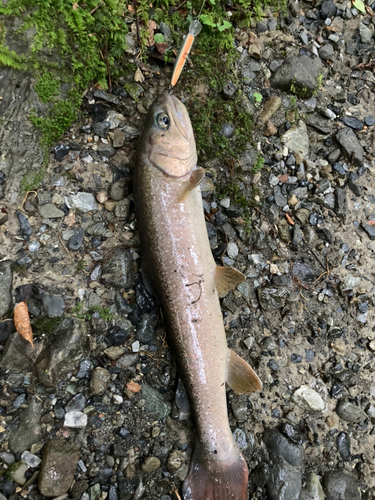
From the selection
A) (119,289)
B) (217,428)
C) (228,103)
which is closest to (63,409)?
(119,289)

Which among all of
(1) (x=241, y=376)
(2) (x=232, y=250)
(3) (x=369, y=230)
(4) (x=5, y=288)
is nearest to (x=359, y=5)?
(3) (x=369, y=230)

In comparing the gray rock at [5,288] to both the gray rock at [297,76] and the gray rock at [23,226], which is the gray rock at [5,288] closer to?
the gray rock at [23,226]

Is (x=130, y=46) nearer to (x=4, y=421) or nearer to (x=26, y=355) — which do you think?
(x=26, y=355)

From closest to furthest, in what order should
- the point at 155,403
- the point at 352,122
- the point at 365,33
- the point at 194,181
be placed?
the point at 194,181
the point at 155,403
the point at 352,122
the point at 365,33

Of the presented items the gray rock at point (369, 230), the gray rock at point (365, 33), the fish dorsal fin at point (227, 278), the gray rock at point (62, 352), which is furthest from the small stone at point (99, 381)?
the gray rock at point (365, 33)

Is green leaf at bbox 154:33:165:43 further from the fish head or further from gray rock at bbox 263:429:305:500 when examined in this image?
gray rock at bbox 263:429:305:500

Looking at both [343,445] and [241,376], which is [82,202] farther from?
[343,445]
